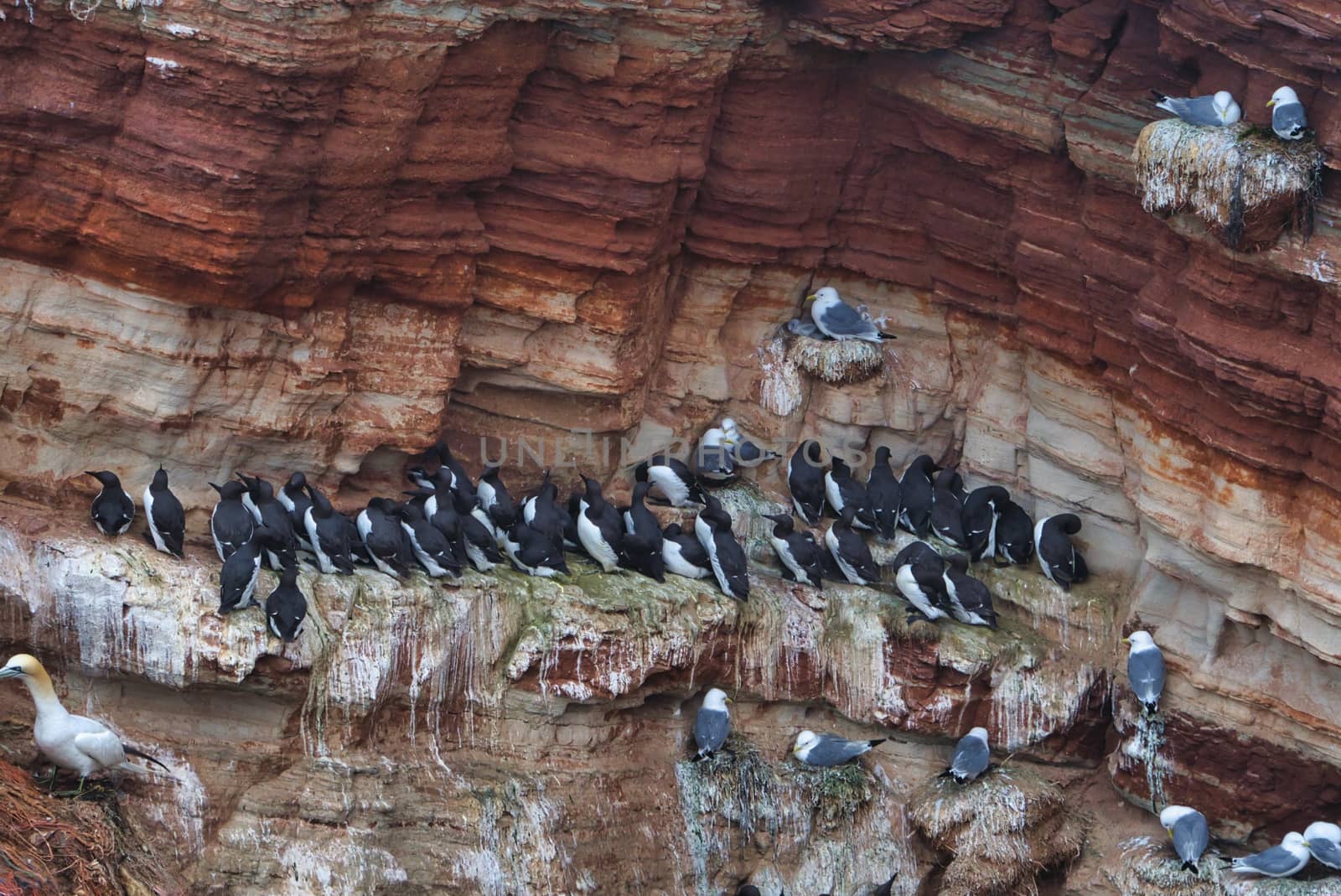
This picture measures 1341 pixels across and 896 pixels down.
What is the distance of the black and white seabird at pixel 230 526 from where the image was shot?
48.2 feet

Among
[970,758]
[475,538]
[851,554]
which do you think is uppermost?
[475,538]

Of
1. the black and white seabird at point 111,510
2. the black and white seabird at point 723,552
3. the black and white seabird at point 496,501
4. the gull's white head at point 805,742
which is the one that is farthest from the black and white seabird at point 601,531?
the black and white seabird at point 111,510

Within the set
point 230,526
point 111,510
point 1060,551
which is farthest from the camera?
point 1060,551

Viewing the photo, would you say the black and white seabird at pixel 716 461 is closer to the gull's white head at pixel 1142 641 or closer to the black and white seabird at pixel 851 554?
the black and white seabird at pixel 851 554

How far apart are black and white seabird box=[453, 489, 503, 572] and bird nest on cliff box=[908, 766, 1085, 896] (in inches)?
150

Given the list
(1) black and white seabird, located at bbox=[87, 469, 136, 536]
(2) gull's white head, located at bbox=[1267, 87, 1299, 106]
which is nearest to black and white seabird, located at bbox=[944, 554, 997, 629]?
(2) gull's white head, located at bbox=[1267, 87, 1299, 106]

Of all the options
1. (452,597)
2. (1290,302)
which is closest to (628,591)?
(452,597)

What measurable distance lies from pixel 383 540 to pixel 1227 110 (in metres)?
6.71

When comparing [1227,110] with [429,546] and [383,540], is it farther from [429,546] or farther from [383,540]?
[383,540]

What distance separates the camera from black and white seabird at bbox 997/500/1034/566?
17266 mm

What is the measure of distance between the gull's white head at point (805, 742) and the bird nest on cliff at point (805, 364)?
10.3ft

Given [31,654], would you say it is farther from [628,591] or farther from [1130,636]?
[1130,636]

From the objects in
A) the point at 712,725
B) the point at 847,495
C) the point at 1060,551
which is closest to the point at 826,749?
the point at 712,725

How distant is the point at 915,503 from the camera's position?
17.5 metres
